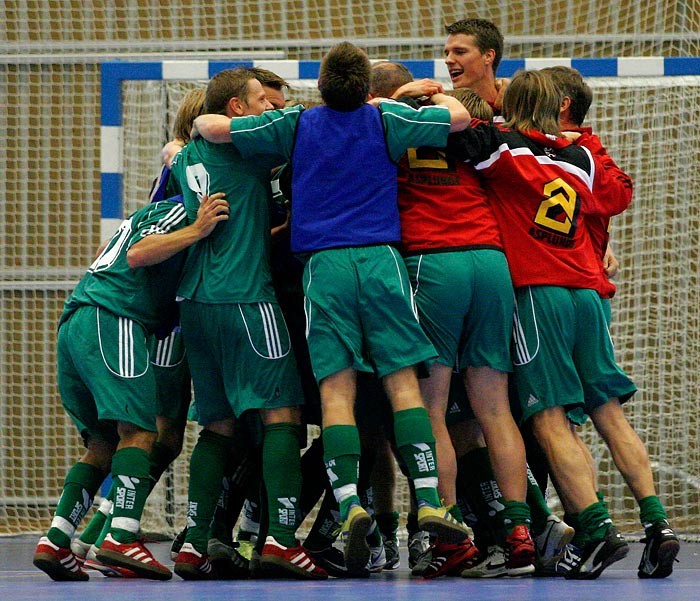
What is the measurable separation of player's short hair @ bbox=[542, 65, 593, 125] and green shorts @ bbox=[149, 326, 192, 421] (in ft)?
5.77

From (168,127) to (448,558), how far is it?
3529 millimetres

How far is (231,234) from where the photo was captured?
4070mm

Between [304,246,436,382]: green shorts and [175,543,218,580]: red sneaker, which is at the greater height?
[304,246,436,382]: green shorts

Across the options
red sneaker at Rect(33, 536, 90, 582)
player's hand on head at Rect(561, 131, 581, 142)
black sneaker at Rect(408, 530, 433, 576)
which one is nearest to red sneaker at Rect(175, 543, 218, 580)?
red sneaker at Rect(33, 536, 90, 582)

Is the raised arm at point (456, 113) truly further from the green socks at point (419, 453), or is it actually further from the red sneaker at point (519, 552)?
the red sneaker at point (519, 552)

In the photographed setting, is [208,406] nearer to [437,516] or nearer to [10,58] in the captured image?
[437,516]

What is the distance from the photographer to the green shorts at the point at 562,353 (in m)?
4.06

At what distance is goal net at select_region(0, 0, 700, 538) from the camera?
6711mm

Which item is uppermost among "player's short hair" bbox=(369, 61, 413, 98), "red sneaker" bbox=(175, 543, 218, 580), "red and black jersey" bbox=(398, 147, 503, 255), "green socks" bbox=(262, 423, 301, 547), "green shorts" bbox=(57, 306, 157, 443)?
"player's short hair" bbox=(369, 61, 413, 98)

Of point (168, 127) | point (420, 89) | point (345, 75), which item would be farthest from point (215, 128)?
point (168, 127)

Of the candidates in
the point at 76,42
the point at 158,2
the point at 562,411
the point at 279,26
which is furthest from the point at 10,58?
the point at 562,411

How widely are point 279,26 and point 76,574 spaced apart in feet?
15.4

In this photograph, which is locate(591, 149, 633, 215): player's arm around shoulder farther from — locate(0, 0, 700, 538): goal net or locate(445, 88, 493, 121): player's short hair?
locate(0, 0, 700, 538): goal net

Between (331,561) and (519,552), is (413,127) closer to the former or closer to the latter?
(519,552)
